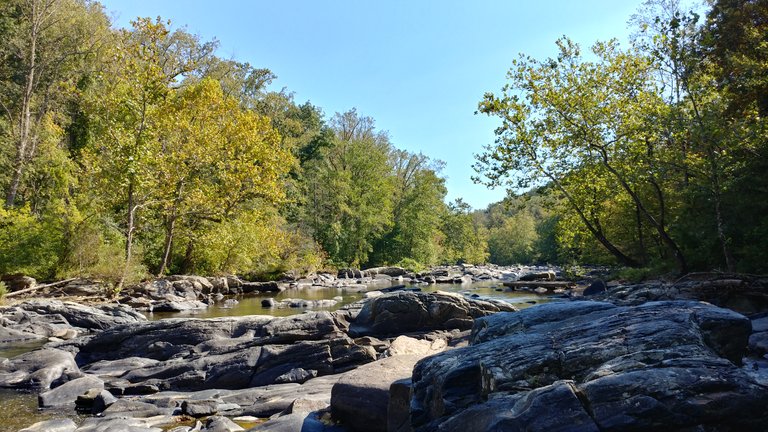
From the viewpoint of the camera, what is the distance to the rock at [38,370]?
9.30m

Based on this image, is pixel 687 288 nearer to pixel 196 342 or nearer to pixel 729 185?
pixel 729 185

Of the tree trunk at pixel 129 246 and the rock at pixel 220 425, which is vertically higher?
the tree trunk at pixel 129 246

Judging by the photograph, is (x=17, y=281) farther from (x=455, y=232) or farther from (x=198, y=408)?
(x=455, y=232)

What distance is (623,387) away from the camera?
3.40 m

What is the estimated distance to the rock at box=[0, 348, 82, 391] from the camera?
30.5ft

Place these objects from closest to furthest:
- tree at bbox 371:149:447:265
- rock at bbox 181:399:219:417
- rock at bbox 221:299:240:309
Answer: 1. rock at bbox 181:399:219:417
2. rock at bbox 221:299:240:309
3. tree at bbox 371:149:447:265

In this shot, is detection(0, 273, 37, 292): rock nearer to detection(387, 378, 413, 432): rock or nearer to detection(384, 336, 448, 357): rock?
detection(384, 336, 448, 357): rock

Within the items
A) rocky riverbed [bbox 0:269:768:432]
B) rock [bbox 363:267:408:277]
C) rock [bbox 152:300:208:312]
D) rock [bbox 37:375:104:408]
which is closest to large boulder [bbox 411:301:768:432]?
rocky riverbed [bbox 0:269:768:432]

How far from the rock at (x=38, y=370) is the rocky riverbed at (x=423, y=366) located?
3 centimetres

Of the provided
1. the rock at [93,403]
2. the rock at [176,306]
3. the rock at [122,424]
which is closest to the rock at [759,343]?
the rock at [122,424]

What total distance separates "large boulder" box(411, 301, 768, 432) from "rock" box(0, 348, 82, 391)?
8092mm

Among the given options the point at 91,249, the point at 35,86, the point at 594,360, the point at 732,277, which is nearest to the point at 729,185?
the point at 732,277

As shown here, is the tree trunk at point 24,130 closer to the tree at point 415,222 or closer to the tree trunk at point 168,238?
the tree trunk at point 168,238

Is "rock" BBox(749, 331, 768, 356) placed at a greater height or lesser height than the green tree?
lesser
